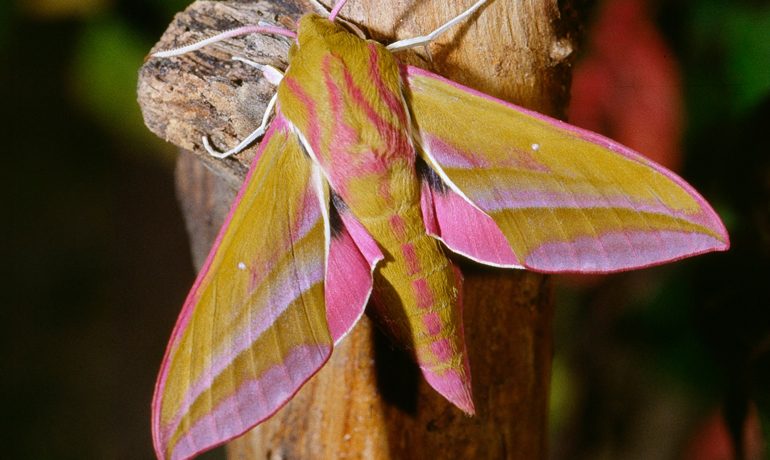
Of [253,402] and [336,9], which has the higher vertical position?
[336,9]

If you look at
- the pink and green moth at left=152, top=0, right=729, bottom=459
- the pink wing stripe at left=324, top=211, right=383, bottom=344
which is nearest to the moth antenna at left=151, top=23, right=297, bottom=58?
the pink and green moth at left=152, top=0, right=729, bottom=459

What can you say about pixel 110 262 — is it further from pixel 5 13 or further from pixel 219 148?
pixel 219 148

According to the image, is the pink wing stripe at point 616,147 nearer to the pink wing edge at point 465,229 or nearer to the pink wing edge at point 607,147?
the pink wing edge at point 607,147

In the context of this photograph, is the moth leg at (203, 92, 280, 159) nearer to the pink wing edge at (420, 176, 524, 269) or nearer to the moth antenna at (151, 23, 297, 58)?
the moth antenna at (151, 23, 297, 58)

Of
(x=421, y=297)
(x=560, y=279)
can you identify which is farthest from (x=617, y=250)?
(x=560, y=279)

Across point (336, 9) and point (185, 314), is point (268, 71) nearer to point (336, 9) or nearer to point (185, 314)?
point (336, 9)
